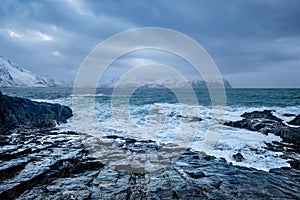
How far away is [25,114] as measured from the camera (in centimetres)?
1728

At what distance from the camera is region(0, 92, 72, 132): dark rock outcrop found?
1501 cm

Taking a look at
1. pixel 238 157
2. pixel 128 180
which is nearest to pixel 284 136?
pixel 238 157

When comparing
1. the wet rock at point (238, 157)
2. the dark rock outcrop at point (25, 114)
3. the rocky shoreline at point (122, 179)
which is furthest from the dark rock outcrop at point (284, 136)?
the dark rock outcrop at point (25, 114)

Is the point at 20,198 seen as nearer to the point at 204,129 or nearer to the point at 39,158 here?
the point at 39,158

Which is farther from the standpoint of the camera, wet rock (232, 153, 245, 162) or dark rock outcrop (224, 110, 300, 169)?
dark rock outcrop (224, 110, 300, 169)

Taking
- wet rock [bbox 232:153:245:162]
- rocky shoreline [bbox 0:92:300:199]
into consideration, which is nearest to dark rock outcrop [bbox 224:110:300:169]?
wet rock [bbox 232:153:245:162]

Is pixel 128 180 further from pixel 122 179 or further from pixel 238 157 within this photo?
pixel 238 157

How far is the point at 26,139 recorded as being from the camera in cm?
1053

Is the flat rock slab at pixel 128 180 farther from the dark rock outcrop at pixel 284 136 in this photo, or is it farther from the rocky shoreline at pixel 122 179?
the dark rock outcrop at pixel 284 136

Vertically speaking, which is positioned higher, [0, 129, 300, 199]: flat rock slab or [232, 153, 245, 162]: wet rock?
[0, 129, 300, 199]: flat rock slab

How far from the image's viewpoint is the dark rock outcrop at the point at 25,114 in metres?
15.0

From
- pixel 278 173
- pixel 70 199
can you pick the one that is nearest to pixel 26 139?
pixel 70 199

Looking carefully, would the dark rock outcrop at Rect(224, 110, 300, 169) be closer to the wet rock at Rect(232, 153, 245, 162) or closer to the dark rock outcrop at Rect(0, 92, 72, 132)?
the wet rock at Rect(232, 153, 245, 162)

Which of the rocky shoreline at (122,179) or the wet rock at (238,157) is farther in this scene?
the wet rock at (238,157)
